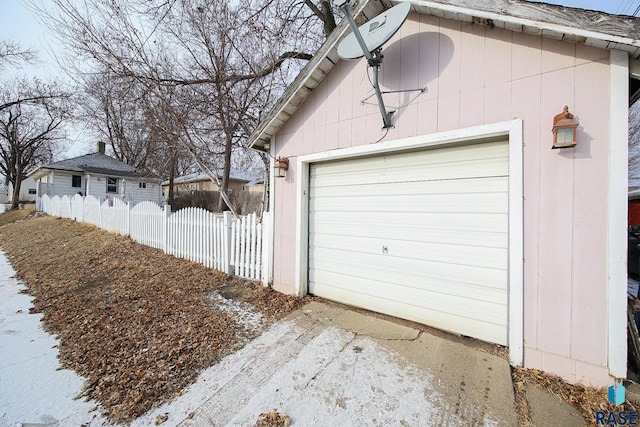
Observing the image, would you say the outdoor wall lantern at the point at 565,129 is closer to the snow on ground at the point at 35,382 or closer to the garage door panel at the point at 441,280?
the garage door panel at the point at 441,280

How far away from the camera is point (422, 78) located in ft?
10.5

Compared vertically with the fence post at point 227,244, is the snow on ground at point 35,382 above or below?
below

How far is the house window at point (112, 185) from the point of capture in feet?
63.4

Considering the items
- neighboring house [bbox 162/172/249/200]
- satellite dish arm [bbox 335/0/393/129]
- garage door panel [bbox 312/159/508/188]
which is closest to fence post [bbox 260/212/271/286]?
garage door panel [bbox 312/159/508/188]

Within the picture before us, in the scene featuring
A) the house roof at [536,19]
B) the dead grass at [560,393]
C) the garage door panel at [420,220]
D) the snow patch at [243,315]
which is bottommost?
the dead grass at [560,393]

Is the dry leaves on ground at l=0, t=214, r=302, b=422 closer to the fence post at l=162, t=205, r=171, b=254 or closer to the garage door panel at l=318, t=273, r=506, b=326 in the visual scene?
the fence post at l=162, t=205, r=171, b=254

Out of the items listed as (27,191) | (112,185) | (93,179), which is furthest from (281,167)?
(27,191)

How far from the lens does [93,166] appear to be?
18.8 metres

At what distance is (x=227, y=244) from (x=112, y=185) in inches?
768

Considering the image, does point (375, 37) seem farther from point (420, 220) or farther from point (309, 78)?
point (420, 220)

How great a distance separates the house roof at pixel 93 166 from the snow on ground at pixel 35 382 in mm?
18823

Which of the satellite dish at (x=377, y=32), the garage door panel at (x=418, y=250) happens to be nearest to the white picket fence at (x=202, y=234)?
the garage door panel at (x=418, y=250)

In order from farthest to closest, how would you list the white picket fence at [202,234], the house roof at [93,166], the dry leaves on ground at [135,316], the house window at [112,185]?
the house window at [112,185], the house roof at [93,166], the white picket fence at [202,234], the dry leaves on ground at [135,316]

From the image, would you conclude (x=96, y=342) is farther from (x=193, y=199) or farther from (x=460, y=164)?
(x=193, y=199)
